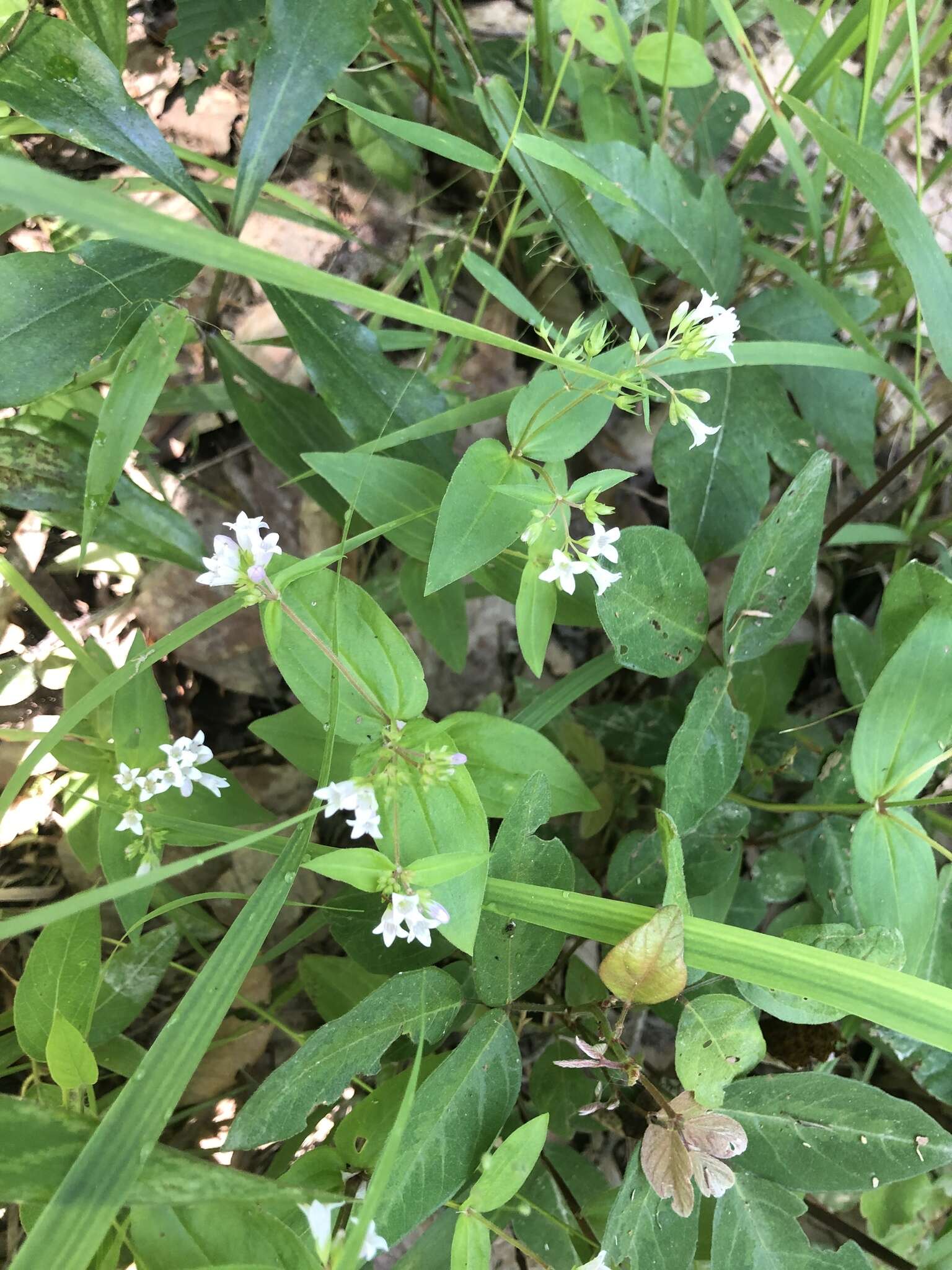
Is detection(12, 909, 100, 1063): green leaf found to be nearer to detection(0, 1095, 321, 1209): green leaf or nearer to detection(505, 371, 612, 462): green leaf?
detection(0, 1095, 321, 1209): green leaf

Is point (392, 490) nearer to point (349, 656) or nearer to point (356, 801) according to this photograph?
point (349, 656)

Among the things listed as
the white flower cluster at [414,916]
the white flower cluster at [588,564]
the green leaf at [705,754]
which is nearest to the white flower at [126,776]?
the white flower cluster at [414,916]

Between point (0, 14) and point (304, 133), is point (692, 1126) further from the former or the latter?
point (304, 133)

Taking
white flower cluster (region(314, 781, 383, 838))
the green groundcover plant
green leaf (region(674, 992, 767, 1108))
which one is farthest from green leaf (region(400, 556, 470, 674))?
green leaf (region(674, 992, 767, 1108))

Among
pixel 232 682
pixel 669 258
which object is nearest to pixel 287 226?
pixel 669 258

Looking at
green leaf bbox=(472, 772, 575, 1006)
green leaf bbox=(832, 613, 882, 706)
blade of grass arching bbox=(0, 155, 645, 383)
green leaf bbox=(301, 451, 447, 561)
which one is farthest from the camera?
green leaf bbox=(832, 613, 882, 706)

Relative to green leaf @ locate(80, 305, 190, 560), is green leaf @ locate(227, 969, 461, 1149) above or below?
below

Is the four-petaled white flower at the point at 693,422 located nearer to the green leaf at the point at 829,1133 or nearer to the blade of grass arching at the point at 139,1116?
the blade of grass arching at the point at 139,1116
